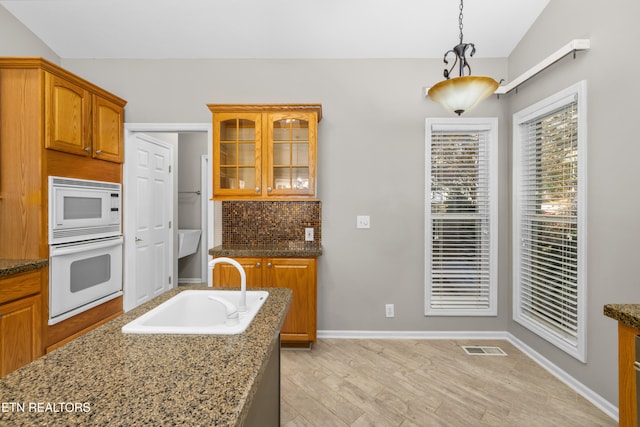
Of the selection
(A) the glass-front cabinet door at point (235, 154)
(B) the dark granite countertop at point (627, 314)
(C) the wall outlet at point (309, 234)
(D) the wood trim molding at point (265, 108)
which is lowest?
(B) the dark granite countertop at point (627, 314)

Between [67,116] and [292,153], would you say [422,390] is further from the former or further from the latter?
[67,116]

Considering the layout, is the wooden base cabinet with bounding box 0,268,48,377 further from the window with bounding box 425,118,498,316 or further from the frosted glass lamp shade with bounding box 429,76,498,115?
the window with bounding box 425,118,498,316

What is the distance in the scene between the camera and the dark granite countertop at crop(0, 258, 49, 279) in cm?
191

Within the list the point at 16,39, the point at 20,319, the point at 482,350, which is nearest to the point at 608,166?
the point at 482,350

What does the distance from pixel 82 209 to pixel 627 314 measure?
11.3 feet

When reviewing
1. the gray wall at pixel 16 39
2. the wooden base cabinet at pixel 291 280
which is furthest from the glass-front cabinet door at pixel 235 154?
the gray wall at pixel 16 39

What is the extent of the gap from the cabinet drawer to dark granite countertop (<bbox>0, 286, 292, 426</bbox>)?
154 cm

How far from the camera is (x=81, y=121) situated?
2537 mm

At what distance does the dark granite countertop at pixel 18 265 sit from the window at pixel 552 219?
3.79m

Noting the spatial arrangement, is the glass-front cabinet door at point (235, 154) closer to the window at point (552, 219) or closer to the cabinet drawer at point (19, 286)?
the cabinet drawer at point (19, 286)

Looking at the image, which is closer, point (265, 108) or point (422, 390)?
point (422, 390)

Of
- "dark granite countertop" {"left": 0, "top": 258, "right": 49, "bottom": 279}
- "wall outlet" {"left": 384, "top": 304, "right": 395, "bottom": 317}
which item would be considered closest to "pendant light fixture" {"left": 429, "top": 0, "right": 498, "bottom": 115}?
"wall outlet" {"left": 384, "top": 304, "right": 395, "bottom": 317}

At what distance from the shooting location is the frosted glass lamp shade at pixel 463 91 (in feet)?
5.91

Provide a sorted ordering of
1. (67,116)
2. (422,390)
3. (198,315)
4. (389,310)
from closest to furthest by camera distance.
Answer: (198,315) < (422,390) < (67,116) < (389,310)
